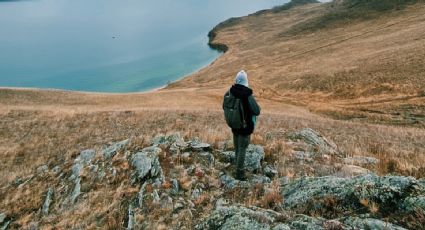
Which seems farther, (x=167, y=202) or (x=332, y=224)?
(x=167, y=202)

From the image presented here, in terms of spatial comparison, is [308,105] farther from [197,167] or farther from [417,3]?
[417,3]

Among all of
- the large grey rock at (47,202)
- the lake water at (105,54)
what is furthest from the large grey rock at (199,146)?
the lake water at (105,54)

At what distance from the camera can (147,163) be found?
39.3ft

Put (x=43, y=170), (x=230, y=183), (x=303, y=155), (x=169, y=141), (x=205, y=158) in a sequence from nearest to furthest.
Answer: (x=230, y=183) → (x=205, y=158) → (x=303, y=155) → (x=169, y=141) → (x=43, y=170)

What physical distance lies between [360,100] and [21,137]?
3493cm

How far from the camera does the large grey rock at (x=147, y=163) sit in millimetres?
11539

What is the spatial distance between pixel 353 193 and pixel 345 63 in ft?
191

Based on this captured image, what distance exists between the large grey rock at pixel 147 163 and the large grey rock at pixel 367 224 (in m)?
5.85

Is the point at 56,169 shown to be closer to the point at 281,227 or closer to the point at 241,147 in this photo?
the point at 241,147

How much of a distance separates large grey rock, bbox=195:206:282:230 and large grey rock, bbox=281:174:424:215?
2.90ft

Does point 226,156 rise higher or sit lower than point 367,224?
higher

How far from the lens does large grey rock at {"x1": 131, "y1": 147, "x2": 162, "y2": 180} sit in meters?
11.5

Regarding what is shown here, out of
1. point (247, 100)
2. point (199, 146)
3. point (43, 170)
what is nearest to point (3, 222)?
point (43, 170)

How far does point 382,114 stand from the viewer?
120 ft
